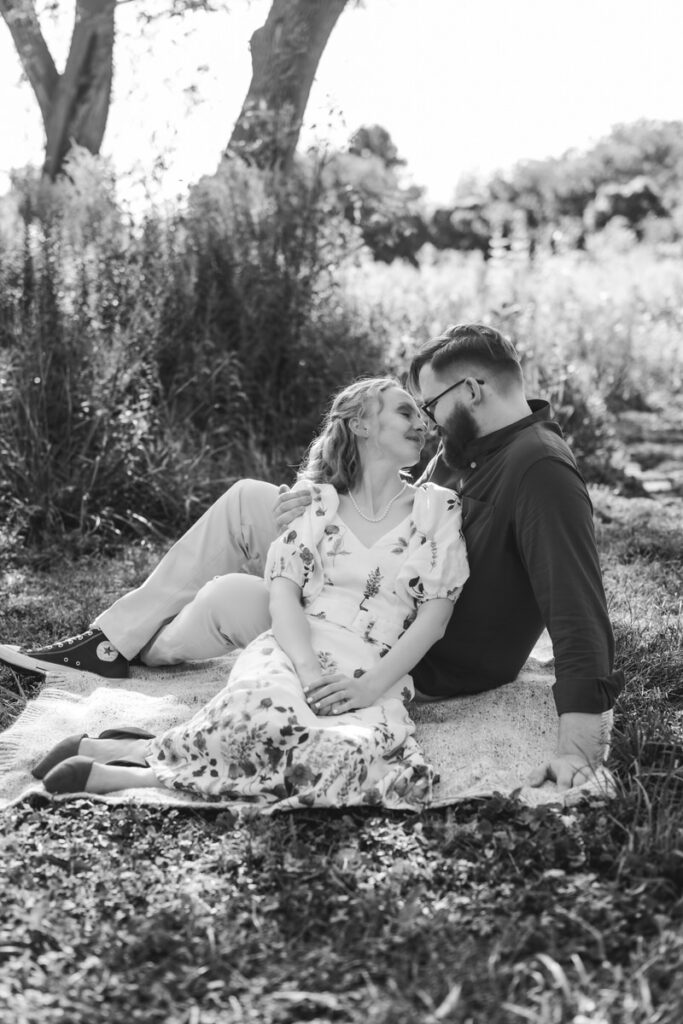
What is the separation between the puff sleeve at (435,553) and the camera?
326 centimetres

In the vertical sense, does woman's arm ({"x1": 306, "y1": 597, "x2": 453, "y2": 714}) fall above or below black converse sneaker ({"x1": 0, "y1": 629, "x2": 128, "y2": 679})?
above

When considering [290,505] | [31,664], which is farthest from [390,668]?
[31,664]

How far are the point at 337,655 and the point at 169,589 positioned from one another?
0.94m

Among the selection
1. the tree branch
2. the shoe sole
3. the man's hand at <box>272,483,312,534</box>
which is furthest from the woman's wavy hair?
the tree branch

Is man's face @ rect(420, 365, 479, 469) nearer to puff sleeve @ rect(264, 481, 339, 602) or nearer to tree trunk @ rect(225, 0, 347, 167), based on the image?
puff sleeve @ rect(264, 481, 339, 602)

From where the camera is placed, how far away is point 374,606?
10.9 ft

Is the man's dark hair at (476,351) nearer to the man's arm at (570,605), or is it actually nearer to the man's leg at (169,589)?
the man's arm at (570,605)

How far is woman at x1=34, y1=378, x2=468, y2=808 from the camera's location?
287 centimetres

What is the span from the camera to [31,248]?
655 cm

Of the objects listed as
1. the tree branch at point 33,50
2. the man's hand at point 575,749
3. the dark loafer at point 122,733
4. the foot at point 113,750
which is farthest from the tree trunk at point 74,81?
the man's hand at point 575,749

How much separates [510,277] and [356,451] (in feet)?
25.9

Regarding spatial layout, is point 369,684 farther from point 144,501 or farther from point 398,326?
point 398,326

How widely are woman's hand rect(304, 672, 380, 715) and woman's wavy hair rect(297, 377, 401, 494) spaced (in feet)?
2.46

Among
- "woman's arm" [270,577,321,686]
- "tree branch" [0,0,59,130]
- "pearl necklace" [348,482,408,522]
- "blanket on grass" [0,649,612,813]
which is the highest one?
"tree branch" [0,0,59,130]
